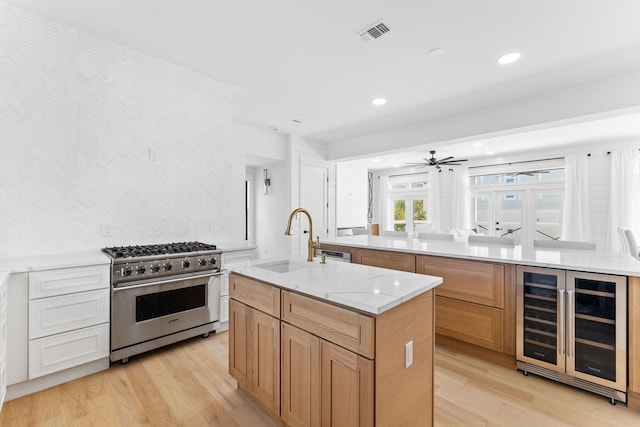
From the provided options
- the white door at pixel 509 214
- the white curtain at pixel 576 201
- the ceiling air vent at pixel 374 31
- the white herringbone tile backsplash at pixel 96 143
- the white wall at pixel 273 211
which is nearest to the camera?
the white herringbone tile backsplash at pixel 96 143

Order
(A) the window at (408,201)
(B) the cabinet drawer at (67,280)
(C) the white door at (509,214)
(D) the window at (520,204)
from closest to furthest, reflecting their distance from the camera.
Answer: (B) the cabinet drawer at (67,280) < (D) the window at (520,204) < (C) the white door at (509,214) < (A) the window at (408,201)

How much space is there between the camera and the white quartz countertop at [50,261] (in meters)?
1.94

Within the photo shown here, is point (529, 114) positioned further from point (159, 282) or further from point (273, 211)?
point (159, 282)

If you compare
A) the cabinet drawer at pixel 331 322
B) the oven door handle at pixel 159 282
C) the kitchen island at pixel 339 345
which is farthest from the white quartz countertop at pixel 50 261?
the cabinet drawer at pixel 331 322

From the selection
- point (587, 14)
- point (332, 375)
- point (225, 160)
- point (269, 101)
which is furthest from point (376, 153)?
point (332, 375)

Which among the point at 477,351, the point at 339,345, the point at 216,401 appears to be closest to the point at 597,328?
the point at 477,351

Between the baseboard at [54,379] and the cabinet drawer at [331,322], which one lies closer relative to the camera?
the cabinet drawer at [331,322]

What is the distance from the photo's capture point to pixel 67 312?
2086 mm

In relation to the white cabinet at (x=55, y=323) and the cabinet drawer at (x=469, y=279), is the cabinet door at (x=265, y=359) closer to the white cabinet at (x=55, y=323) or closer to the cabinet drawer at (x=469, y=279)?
the white cabinet at (x=55, y=323)

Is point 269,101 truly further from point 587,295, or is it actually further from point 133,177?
point 587,295

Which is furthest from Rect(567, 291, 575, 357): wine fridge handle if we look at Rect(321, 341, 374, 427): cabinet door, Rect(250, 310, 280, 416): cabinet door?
Rect(250, 310, 280, 416): cabinet door

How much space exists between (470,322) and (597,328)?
83 centimetres

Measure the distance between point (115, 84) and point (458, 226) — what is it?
24.8ft

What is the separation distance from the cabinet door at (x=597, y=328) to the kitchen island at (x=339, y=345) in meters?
1.32
